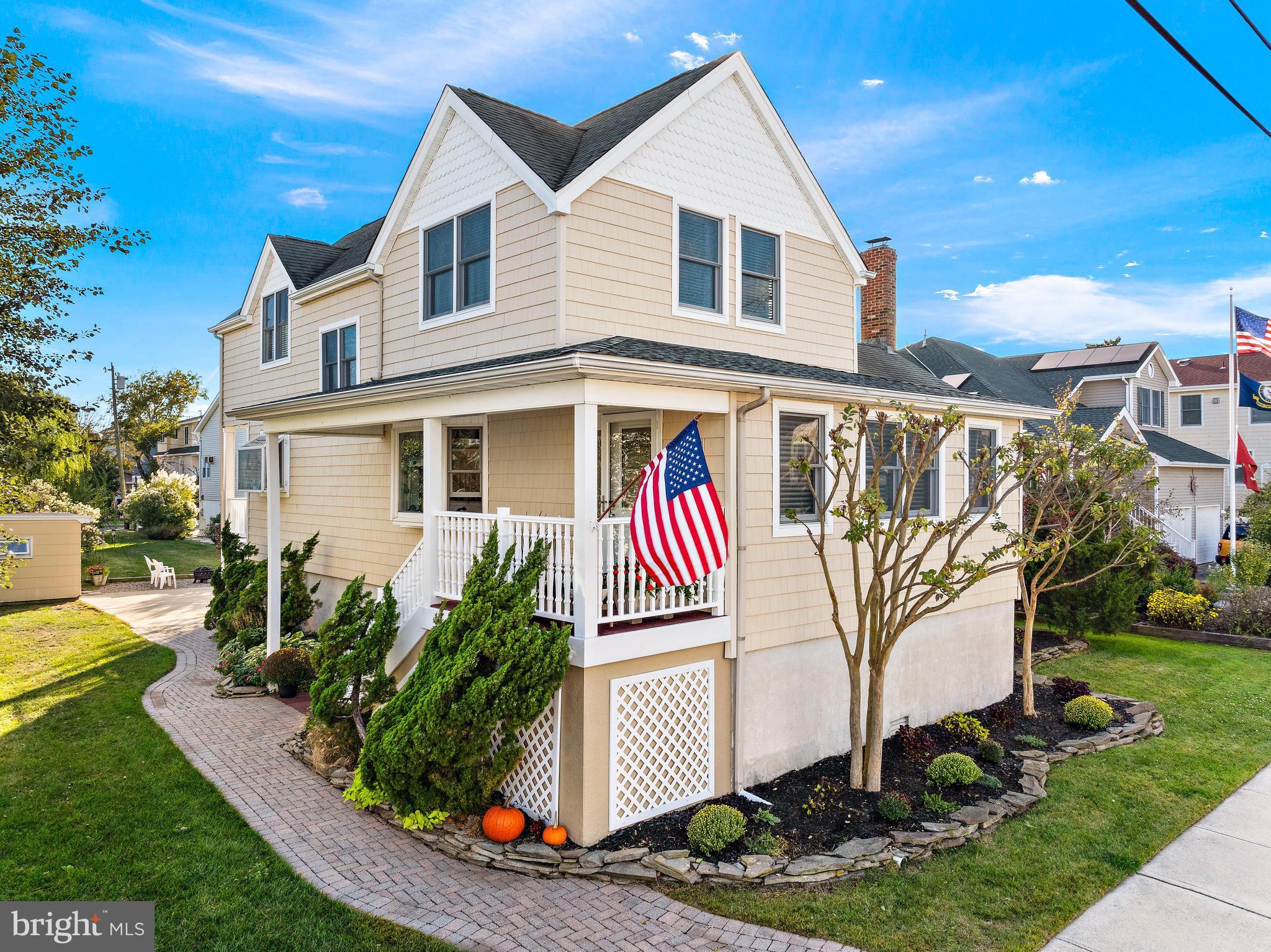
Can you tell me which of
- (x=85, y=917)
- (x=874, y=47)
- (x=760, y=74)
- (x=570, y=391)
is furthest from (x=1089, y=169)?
(x=85, y=917)

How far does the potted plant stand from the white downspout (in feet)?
24.5

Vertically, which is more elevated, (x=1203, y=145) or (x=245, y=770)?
(x=1203, y=145)

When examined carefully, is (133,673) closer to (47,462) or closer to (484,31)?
(484,31)

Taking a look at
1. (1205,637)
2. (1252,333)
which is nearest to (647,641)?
(1205,637)

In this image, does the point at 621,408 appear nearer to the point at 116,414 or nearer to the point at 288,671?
the point at 288,671

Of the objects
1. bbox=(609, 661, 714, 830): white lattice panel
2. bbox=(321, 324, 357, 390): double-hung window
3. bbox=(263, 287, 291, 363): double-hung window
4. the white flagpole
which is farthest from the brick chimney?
bbox=(263, 287, 291, 363): double-hung window

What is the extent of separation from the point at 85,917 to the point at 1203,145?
22664 mm

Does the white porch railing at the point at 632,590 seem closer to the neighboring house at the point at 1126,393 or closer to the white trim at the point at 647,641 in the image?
the white trim at the point at 647,641

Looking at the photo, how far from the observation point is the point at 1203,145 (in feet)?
53.3

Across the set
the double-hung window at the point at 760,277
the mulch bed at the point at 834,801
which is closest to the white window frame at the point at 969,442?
the double-hung window at the point at 760,277

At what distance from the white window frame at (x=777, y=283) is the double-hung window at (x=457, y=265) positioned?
11.9 ft

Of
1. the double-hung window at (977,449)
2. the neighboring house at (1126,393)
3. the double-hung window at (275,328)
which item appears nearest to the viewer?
the double-hung window at (977,449)

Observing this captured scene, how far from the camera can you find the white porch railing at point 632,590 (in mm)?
7383

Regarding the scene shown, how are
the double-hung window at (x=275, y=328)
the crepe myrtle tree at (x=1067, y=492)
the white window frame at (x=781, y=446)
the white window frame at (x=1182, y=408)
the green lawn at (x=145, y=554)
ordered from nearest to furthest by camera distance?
the white window frame at (x=781, y=446)
the crepe myrtle tree at (x=1067, y=492)
the double-hung window at (x=275, y=328)
the green lawn at (x=145, y=554)
the white window frame at (x=1182, y=408)
